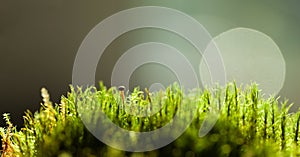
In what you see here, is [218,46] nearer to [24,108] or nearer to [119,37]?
[119,37]

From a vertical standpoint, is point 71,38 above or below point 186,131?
above

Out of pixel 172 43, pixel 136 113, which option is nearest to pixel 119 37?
pixel 172 43

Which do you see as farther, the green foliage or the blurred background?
the blurred background

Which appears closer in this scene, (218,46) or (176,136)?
(176,136)

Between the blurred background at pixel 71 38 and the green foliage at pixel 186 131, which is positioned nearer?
the green foliage at pixel 186 131

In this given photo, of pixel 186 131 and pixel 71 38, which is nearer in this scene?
pixel 186 131
